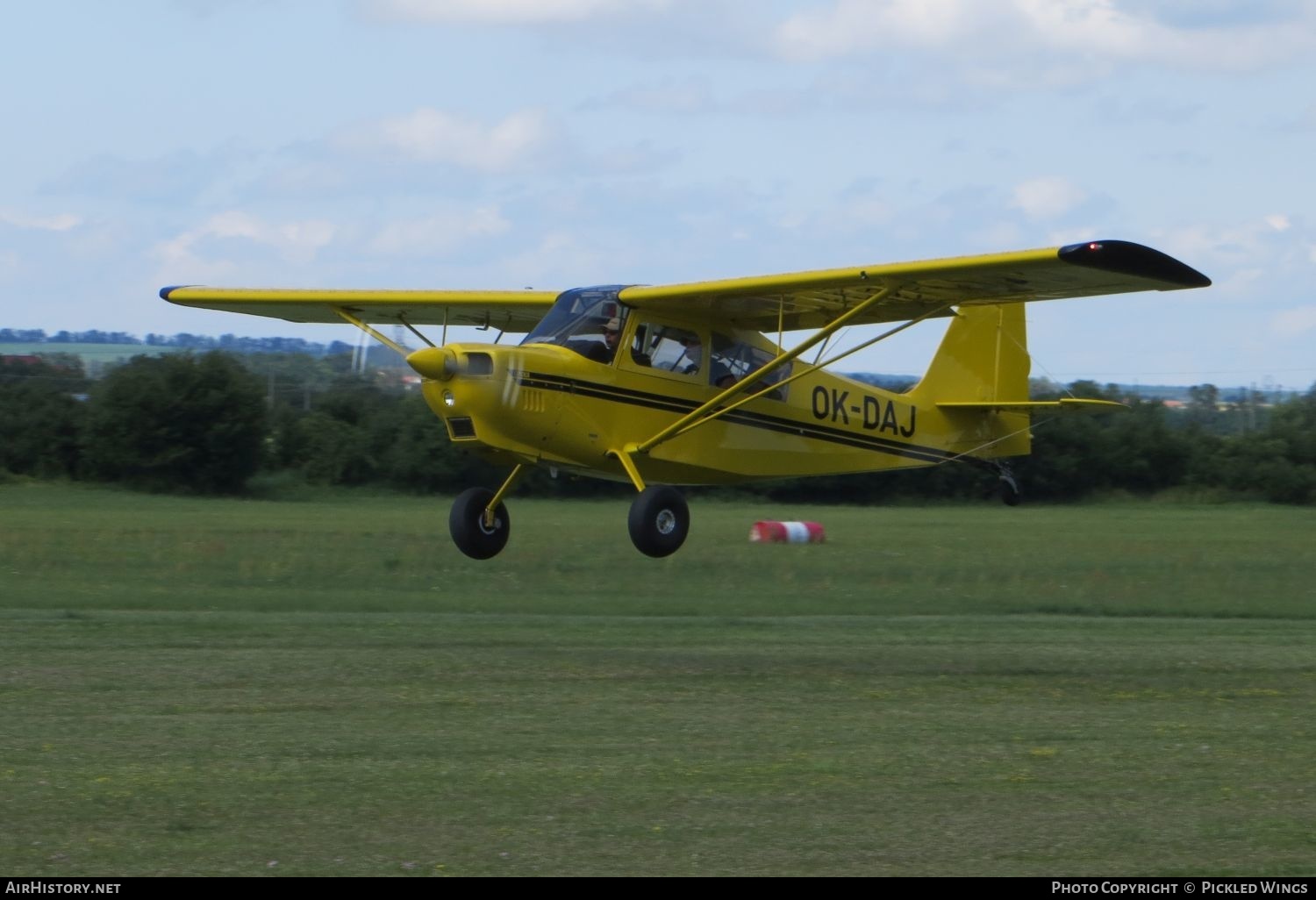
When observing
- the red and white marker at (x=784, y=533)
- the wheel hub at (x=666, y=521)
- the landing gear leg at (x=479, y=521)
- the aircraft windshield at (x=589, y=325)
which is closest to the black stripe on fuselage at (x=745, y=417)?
the aircraft windshield at (x=589, y=325)

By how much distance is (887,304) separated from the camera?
16.1 m

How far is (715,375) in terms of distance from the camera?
15.9m

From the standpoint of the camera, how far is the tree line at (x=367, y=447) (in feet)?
128

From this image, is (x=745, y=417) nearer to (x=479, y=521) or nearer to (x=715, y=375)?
(x=715, y=375)

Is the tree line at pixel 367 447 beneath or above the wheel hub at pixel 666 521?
above

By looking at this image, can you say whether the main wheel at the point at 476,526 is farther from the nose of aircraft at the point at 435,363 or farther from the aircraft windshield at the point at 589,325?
the nose of aircraft at the point at 435,363

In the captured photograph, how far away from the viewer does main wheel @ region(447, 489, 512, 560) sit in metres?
16.0

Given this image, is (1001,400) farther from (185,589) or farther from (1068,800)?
(185,589)

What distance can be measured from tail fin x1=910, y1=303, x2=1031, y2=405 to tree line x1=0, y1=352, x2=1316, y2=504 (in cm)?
1916

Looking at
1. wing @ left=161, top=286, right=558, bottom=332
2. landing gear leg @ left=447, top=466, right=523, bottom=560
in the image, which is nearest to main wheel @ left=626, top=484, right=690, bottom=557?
landing gear leg @ left=447, top=466, right=523, bottom=560

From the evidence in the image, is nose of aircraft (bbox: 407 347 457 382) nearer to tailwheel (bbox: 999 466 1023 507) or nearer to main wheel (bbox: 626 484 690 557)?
main wheel (bbox: 626 484 690 557)

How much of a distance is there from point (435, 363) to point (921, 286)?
4.45 meters

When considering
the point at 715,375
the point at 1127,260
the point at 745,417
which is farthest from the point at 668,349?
the point at 1127,260

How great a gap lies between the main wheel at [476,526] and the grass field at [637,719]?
1.02 m
